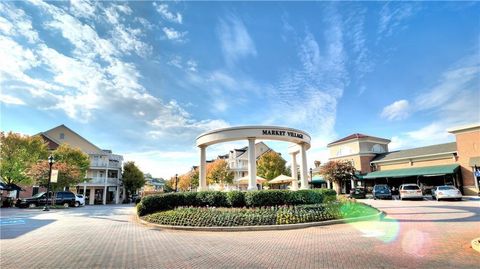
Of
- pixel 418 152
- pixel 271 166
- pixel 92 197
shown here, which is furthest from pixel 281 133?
pixel 92 197

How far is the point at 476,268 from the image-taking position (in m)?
6.25

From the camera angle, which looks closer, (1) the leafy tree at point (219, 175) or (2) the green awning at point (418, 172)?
(2) the green awning at point (418, 172)

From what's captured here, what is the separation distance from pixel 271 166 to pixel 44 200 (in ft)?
94.9

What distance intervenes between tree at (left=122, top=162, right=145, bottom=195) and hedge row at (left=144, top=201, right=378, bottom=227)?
4145 cm

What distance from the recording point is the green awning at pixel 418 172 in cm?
3281

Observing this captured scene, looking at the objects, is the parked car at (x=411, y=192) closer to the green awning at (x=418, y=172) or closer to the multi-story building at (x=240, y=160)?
the green awning at (x=418, y=172)

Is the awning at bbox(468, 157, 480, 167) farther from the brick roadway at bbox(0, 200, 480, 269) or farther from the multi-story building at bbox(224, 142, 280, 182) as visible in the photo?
the multi-story building at bbox(224, 142, 280, 182)

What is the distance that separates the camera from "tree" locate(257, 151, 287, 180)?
147 ft

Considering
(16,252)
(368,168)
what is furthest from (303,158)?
(368,168)

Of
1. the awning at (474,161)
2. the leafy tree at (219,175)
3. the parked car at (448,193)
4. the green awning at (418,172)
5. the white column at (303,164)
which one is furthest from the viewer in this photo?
the leafy tree at (219,175)

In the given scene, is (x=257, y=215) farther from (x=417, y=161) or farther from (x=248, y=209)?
(x=417, y=161)

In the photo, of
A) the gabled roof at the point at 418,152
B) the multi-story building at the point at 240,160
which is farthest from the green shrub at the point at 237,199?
the multi-story building at the point at 240,160

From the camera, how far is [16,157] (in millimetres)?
32000

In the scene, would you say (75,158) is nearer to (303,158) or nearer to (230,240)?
(303,158)
